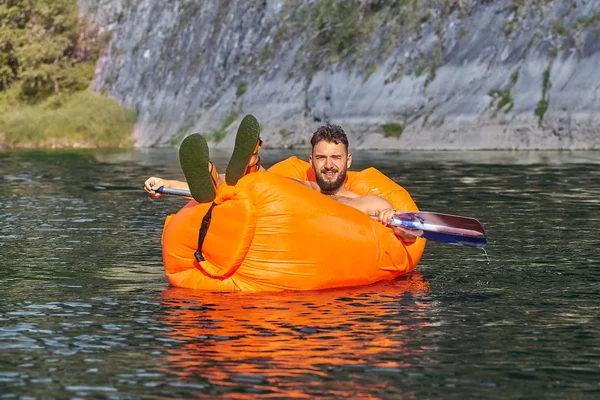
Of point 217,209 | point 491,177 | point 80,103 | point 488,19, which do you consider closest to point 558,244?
point 217,209

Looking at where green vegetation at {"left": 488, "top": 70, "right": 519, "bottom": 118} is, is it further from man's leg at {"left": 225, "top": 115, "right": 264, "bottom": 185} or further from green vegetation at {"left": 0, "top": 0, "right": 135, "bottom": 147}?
man's leg at {"left": 225, "top": 115, "right": 264, "bottom": 185}

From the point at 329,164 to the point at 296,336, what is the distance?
11.2 ft

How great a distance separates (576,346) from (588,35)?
4221 centimetres

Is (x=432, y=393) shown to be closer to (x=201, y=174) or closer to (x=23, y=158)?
(x=201, y=174)

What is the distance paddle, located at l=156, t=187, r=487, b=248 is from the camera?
1323cm

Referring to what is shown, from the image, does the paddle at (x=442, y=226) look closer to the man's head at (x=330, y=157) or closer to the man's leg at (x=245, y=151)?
the man's head at (x=330, y=157)

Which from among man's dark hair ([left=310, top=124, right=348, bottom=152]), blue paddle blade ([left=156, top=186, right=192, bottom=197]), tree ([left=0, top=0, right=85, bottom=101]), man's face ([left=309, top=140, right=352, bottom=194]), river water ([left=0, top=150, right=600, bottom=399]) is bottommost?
river water ([left=0, top=150, right=600, bottom=399])

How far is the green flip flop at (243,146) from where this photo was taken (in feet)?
39.5

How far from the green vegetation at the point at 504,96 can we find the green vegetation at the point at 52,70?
2313 cm

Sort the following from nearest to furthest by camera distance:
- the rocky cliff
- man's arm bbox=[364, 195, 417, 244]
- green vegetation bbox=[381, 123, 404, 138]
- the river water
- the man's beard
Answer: the river water → man's arm bbox=[364, 195, 417, 244] → the man's beard → the rocky cliff → green vegetation bbox=[381, 123, 404, 138]

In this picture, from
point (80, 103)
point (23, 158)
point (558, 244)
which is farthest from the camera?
point (80, 103)

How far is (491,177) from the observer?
31453 millimetres

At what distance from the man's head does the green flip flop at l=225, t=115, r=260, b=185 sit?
936 millimetres

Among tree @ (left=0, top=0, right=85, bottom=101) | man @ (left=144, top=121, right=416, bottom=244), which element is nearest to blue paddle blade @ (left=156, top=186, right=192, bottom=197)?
man @ (left=144, top=121, right=416, bottom=244)
